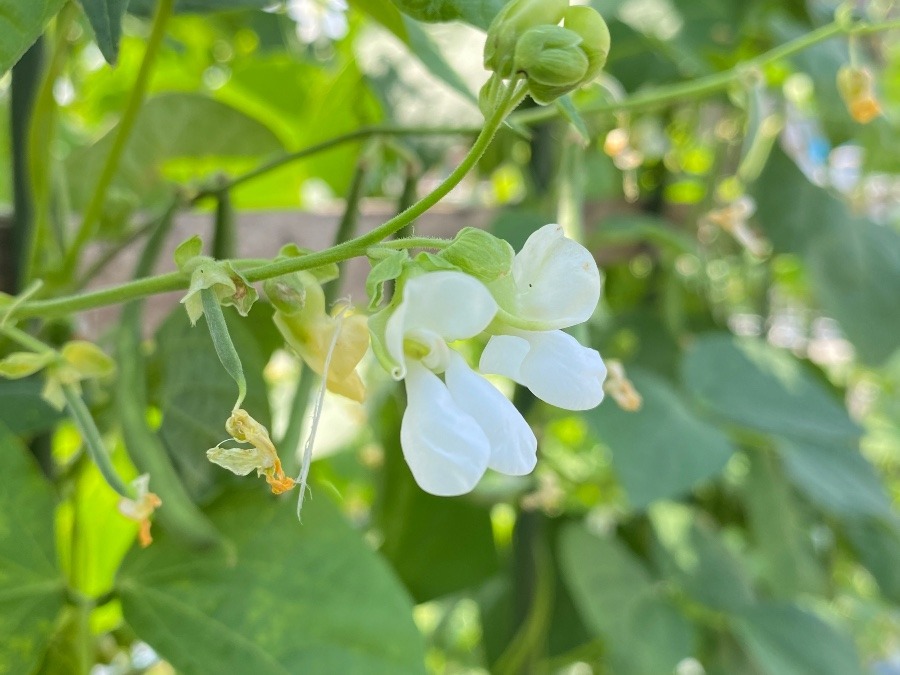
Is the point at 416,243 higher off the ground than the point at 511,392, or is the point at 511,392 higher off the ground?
the point at 416,243

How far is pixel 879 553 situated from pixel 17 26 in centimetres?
81

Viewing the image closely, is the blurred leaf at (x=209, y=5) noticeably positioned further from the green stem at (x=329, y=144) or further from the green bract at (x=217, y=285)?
the green bract at (x=217, y=285)

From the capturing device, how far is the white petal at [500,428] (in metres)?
0.18

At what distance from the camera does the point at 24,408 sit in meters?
0.33

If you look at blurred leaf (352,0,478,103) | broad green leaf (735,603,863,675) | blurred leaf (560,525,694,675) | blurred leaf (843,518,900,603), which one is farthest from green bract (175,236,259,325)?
blurred leaf (843,518,900,603)

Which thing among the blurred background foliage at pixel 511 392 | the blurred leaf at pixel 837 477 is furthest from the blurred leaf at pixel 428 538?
the blurred leaf at pixel 837 477

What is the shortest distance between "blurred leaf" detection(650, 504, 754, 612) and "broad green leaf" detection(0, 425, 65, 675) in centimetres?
48

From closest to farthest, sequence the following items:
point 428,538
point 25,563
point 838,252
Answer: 1. point 25,563
2. point 428,538
3. point 838,252

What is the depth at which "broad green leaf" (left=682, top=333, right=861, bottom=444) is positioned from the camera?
62 centimetres

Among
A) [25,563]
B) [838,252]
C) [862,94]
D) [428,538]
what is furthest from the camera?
[838,252]

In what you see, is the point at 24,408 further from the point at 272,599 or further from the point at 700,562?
the point at 700,562

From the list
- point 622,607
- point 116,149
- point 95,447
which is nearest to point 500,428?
point 95,447

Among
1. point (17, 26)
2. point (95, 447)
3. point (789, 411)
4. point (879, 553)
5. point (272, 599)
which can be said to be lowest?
point (879, 553)

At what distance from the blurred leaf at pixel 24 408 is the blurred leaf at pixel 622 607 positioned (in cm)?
37
